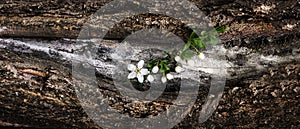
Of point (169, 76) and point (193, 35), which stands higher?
point (193, 35)

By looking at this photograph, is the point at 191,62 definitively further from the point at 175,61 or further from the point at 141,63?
the point at 141,63

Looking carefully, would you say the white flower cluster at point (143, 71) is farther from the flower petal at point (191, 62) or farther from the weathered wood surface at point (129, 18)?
the weathered wood surface at point (129, 18)

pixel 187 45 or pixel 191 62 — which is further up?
pixel 187 45

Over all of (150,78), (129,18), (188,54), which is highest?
(129,18)

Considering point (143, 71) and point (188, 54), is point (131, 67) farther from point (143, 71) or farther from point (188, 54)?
point (188, 54)

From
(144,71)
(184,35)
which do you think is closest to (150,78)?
(144,71)

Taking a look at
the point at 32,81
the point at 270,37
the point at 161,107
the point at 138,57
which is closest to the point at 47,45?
the point at 32,81

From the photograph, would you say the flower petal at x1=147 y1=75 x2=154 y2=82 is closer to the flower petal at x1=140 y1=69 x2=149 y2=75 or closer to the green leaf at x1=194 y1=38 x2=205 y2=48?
the flower petal at x1=140 y1=69 x2=149 y2=75

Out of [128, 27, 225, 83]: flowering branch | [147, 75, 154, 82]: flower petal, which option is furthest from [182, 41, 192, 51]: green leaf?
[147, 75, 154, 82]: flower petal

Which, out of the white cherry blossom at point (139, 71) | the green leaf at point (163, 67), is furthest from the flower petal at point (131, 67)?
the green leaf at point (163, 67)
